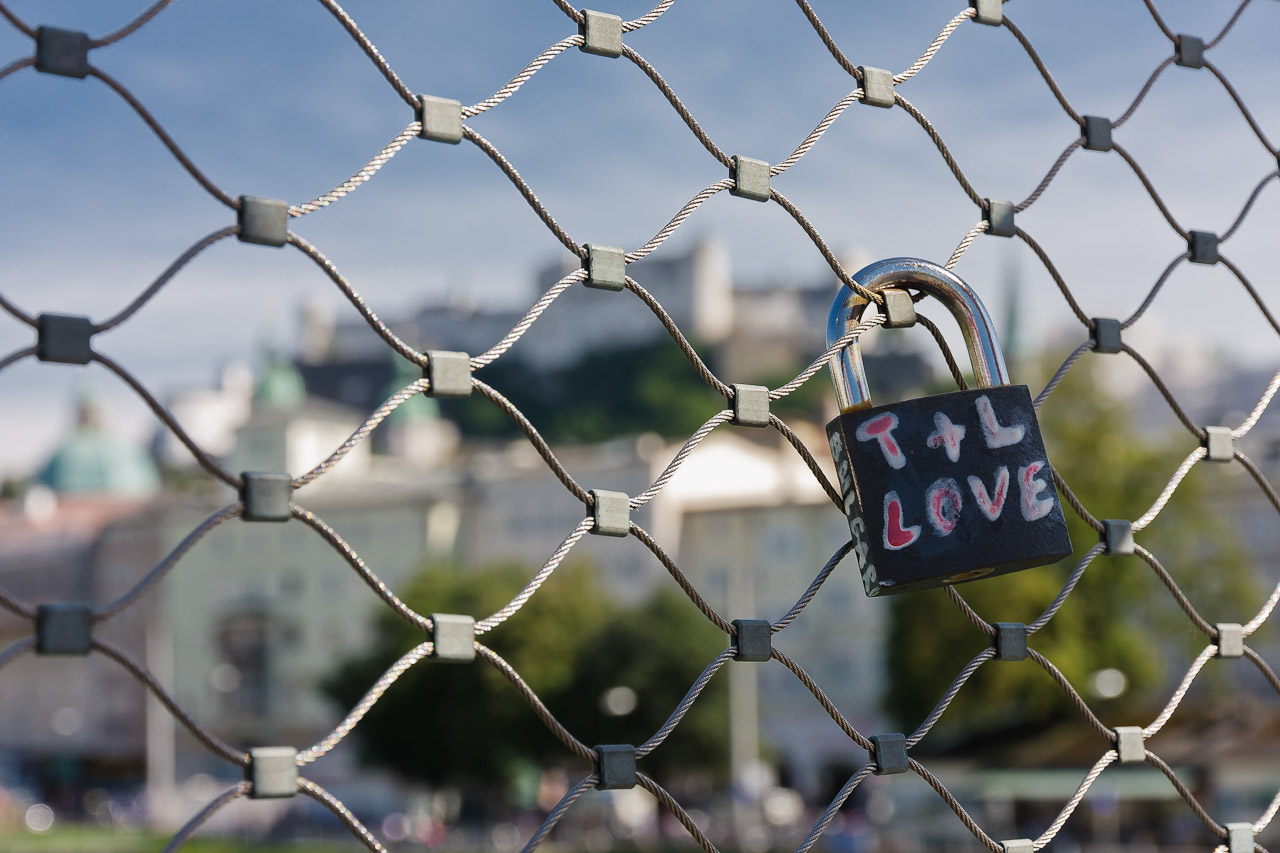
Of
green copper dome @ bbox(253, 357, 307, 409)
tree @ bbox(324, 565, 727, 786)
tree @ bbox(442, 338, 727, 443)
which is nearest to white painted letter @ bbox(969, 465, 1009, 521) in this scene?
tree @ bbox(324, 565, 727, 786)

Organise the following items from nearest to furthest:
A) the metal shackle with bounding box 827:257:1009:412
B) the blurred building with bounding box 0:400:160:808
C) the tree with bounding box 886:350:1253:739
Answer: the metal shackle with bounding box 827:257:1009:412, the tree with bounding box 886:350:1253:739, the blurred building with bounding box 0:400:160:808

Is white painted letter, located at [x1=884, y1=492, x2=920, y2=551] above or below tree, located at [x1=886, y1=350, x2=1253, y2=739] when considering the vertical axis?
below

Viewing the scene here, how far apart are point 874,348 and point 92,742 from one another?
25.0 meters

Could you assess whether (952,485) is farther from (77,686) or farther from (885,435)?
(77,686)

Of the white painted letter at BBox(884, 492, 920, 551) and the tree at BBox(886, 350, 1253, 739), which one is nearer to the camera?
the white painted letter at BBox(884, 492, 920, 551)

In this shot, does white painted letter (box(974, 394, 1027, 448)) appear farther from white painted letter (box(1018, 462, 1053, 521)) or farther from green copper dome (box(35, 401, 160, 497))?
green copper dome (box(35, 401, 160, 497))

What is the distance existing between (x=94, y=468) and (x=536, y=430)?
4793 cm

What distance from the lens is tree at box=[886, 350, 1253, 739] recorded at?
16.5 meters

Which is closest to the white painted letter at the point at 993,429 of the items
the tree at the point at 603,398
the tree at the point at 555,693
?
the tree at the point at 555,693

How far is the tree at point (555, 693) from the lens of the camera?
22.5m

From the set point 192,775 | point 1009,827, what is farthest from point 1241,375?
point 192,775

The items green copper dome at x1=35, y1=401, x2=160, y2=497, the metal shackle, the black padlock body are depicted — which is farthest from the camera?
green copper dome at x1=35, y1=401, x2=160, y2=497

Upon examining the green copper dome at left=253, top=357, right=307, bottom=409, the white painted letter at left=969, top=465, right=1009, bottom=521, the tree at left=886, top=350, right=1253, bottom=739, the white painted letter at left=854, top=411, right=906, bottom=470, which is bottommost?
the white painted letter at left=969, top=465, right=1009, bottom=521

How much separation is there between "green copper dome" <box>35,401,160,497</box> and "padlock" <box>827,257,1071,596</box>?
47.2m
